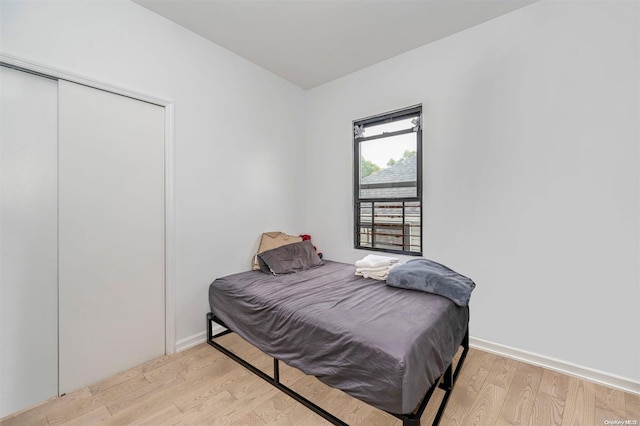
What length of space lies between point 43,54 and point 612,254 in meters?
4.02

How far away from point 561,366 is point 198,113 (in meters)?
3.64

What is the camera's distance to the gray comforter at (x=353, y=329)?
129 centimetres

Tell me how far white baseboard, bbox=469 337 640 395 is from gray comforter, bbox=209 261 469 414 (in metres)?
0.54

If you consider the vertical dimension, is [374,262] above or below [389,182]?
below

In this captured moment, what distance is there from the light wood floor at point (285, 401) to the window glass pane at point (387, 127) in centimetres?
229

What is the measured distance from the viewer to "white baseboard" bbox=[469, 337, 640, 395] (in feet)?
5.92

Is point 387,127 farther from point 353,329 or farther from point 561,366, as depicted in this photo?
point 561,366

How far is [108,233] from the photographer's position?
1979 millimetres

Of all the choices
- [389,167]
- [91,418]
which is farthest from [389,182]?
[91,418]

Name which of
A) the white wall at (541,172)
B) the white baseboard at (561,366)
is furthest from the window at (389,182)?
the white baseboard at (561,366)

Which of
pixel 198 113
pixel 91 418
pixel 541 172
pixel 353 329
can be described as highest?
pixel 198 113

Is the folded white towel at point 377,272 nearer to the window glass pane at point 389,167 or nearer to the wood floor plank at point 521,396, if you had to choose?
the window glass pane at point 389,167

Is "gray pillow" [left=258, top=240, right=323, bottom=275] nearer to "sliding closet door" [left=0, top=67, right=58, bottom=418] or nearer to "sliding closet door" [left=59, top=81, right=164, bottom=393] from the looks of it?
"sliding closet door" [left=59, top=81, right=164, bottom=393]

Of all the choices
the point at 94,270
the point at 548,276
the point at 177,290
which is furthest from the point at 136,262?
the point at 548,276
